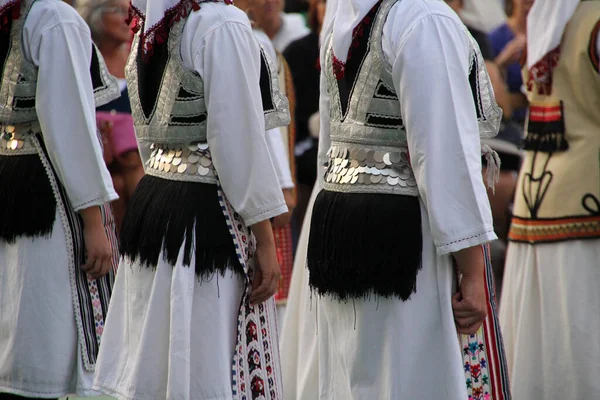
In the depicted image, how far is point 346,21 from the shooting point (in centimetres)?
256

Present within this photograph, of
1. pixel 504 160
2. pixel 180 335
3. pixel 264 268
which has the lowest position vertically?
pixel 504 160

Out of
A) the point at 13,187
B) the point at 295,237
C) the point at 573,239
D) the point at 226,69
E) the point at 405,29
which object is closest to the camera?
the point at 405,29

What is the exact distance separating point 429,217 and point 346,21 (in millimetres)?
568

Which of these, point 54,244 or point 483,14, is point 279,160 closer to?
point 54,244

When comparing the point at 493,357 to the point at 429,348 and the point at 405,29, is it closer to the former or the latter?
the point at 429,348

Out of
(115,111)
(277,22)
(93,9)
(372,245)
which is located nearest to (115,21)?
(93,9)

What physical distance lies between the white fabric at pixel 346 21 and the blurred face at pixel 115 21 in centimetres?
319

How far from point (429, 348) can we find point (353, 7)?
88 centimetres

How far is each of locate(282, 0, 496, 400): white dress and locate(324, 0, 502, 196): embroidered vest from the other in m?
0.05

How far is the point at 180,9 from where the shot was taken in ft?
9.10

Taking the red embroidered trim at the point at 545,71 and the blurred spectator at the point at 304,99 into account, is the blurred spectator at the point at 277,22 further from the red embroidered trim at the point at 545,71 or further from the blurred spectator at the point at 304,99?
the red embroidered trim at the point at 545,71

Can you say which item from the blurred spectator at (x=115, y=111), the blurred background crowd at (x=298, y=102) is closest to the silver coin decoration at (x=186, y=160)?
the blurred background crowd at (x=298, y=102)

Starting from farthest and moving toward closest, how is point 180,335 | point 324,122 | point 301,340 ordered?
point 301,340
point 324,122
point 180,335

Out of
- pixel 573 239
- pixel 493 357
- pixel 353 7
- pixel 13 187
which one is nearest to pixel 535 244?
pixel 573 239
